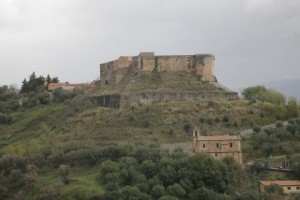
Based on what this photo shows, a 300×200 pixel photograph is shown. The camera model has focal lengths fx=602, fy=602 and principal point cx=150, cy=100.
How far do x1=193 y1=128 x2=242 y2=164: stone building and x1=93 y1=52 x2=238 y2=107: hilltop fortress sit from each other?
50.8ft

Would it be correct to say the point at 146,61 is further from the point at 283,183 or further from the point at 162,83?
the point at 283,183

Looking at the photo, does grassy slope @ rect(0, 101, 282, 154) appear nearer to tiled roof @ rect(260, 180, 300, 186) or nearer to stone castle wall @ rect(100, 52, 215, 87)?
stone castle wall @ rect(100, 52, 215, 87)

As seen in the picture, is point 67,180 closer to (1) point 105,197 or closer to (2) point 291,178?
(1) point 105,197

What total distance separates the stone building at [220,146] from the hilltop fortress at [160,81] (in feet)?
50.8

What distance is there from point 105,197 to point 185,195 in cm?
614

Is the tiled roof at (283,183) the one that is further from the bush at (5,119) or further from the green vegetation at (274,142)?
the bush at (5,119)

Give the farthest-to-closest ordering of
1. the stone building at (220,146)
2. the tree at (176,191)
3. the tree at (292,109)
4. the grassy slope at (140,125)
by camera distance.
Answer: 1. the tree at (292,109)
2. the grassy slope at (140,125)
3. the stone building at (220,146)
4. the tree at (176,191)

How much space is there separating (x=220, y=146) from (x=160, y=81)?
1967 cm

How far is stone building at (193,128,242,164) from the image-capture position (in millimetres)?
51125

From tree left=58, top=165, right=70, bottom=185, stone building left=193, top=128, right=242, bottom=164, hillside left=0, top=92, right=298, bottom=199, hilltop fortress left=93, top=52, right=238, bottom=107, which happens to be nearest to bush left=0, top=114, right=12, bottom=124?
hillside left=0, top=92, right=298, bottom=199

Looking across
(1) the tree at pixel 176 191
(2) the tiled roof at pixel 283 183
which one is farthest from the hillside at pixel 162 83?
(2) the tiled roof at pixel 283 183

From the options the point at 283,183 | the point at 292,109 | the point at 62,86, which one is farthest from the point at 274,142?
the point at 62,86

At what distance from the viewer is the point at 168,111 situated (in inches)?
2498

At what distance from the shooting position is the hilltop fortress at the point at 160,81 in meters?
66.9
